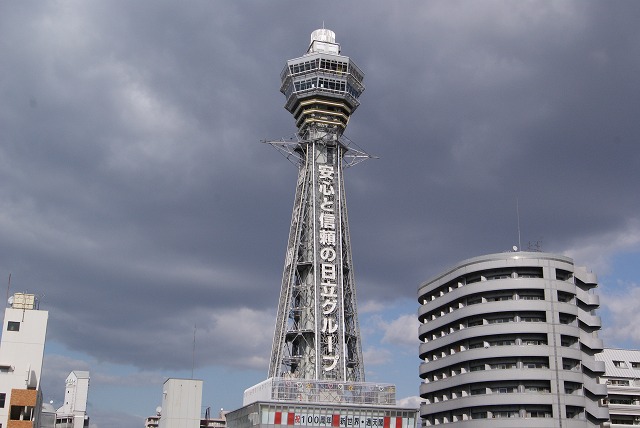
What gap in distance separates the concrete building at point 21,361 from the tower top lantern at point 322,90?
86436 mm

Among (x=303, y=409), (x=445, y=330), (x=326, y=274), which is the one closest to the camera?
(x=303, y=409)

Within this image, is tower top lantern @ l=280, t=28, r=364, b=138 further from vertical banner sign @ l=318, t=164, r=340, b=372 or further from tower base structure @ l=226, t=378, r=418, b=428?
tower base structure @ l=226, t=378, r=418, b=428

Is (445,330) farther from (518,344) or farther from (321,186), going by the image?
(321,186)

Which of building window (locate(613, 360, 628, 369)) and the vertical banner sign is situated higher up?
the vertical banner sign

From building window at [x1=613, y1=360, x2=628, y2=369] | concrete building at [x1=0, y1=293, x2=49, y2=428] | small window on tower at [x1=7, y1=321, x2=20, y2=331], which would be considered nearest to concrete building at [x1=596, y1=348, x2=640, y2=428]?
building window at [x1=613, y1=360, x2=628, y2=369]

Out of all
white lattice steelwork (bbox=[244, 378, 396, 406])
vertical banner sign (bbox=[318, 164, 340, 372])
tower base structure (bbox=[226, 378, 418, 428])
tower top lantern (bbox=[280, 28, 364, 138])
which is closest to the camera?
tower base structure (bbox=[226, 378, 418, 428])

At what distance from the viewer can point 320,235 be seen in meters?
169

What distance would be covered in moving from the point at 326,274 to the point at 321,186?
71.4 ft

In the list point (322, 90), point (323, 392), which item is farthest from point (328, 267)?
point (322, 90)

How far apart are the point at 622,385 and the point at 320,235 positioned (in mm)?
73119

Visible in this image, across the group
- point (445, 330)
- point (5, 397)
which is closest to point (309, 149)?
point (445, 330)

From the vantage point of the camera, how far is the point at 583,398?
122m

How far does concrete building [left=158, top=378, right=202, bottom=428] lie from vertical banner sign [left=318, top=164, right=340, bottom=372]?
39519mm

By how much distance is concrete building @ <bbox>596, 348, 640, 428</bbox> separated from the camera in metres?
151
